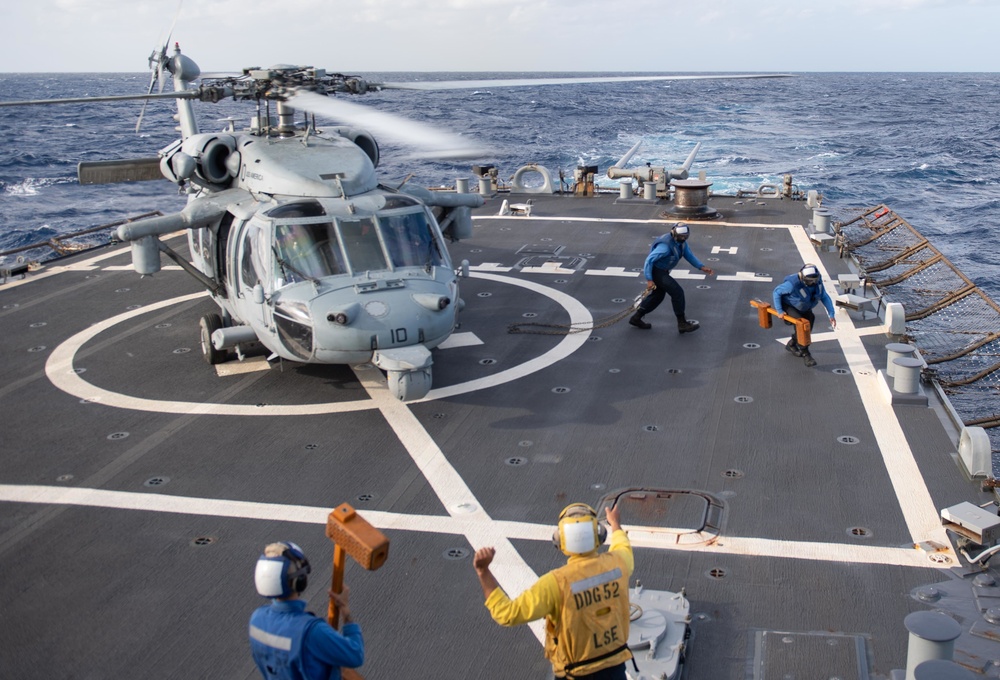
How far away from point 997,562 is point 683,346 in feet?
22.2

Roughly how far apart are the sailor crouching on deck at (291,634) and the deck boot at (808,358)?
9989 millimetres

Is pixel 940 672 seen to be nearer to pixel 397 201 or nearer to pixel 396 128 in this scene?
pixel 397 201

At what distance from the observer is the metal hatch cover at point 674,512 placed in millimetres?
8711

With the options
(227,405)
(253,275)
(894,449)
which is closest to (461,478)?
(227,405)

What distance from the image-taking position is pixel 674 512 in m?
9.12

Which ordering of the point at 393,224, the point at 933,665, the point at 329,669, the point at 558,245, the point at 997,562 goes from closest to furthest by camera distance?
1. the point at 329,669
2. the point at 933,665
3. the point at 997,562
4. the point at 393,224
5. the point at 558,245

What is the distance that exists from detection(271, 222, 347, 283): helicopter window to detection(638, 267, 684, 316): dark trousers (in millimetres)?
5348

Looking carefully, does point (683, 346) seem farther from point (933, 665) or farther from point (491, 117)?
point (491, 117)

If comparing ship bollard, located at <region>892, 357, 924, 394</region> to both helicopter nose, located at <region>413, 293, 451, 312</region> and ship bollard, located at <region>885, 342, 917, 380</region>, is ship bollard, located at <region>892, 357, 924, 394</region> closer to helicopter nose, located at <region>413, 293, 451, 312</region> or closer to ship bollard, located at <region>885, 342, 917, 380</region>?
ship bollard, located at <region>885, 342, 917, 380</region>

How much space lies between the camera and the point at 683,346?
14.3m

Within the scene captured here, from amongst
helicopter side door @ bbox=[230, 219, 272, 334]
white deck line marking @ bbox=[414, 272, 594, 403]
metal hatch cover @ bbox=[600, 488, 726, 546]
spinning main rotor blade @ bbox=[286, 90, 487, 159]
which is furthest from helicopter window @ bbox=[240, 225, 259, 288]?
metal hatch cover @ bbox=[600, 488, 726, 546]

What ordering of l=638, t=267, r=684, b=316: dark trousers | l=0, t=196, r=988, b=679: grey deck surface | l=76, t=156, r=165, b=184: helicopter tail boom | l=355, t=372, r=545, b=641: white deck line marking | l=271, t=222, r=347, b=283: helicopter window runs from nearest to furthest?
1. l=0, t=196, r=988, b=679: grey deck surface
2. l=355, t=372, r=545, b=641: white deck line marking
3. l=271, t=222, r=347, b=283: helicopter window
4. l=638, t=267, r=684, b=316: dark trousers
5. l=76, t=156, r=165, b=184: helicopter tail boom

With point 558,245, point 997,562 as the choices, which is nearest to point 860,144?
point 558,245

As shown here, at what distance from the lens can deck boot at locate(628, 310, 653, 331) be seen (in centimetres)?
1498
